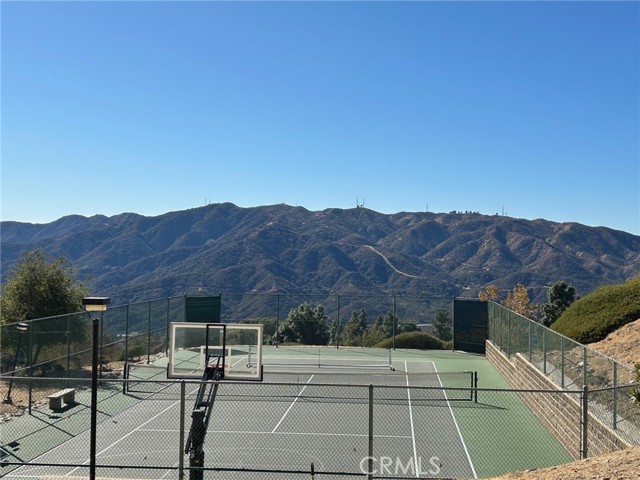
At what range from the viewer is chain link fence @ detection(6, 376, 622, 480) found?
1313 centimetres

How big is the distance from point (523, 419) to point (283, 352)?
16.9m

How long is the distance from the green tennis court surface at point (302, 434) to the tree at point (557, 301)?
17.8m

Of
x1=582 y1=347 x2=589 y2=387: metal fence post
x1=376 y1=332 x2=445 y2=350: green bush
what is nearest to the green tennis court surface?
x1=582 y1=347 x2=589 y2=387: metal fence post

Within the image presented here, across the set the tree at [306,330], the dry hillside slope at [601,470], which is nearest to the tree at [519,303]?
the tree at [306,330]

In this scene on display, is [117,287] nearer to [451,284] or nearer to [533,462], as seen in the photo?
[451,284]

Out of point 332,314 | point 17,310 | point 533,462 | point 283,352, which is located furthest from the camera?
point 332,314

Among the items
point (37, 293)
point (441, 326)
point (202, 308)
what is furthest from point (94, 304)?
point (441, 326)

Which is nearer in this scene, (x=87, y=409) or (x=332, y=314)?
(x=87, y=409)

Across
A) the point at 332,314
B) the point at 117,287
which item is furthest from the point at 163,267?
the point at 332,314

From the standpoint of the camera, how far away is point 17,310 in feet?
80.4

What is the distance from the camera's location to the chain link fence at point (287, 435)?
13133mm

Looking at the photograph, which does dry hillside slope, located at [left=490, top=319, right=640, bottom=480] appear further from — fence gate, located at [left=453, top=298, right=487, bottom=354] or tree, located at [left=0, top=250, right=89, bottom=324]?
fence gate, located at [left=453, top=298, right=487, bottom=354]

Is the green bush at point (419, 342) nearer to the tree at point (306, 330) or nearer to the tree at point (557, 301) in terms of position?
the tree at point (306, 330)

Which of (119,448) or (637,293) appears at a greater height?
(637,293)
